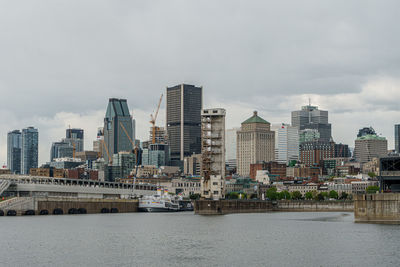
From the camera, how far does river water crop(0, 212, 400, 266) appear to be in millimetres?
83500

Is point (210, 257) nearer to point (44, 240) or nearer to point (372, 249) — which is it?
point (372, 249)

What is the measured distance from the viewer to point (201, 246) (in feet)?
332

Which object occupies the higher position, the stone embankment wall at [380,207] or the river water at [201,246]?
the stone embankment wall at [380,207]

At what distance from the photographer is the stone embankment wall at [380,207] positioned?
124 metres

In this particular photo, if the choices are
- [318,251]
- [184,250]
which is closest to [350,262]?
[318,251]

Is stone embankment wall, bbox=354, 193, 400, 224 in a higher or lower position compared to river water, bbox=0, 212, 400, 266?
higher

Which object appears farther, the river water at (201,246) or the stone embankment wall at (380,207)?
the stone embankment wall at (380,207)

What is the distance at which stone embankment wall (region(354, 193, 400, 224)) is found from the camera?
12412cm

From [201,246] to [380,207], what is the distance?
4190 cm

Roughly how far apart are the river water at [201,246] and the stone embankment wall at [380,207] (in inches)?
89.7

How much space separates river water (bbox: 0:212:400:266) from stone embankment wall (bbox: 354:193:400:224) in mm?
2279

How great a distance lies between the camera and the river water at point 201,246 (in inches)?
3287

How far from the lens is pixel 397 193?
12356 centimetres

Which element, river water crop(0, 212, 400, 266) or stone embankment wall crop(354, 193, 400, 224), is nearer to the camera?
river water crop(0, 212, 400, 266)
